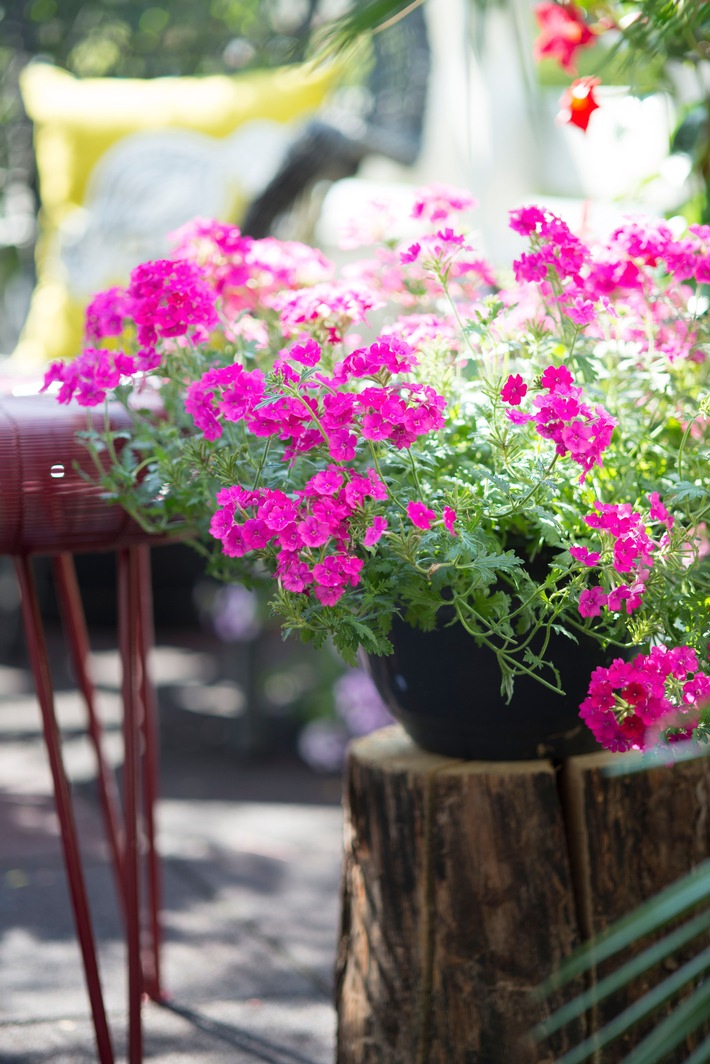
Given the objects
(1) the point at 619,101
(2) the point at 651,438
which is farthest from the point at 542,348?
(1) the point at 619,101

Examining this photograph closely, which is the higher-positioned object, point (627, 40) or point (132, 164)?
point (132, 164)

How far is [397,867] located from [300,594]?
331 millimetres

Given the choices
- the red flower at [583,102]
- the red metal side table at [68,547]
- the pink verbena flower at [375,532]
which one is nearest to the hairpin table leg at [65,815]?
the red metal side table at [68,547]

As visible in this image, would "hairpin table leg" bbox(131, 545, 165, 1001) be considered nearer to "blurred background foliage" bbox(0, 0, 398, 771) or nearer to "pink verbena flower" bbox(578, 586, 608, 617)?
"pink verbena flower" bbox(578, 586, 608, 617)

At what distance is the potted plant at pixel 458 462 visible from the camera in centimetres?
83

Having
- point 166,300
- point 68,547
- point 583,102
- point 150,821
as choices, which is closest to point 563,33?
point 583,102

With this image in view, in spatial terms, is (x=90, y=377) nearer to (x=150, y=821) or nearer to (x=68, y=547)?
(x=68, y=547)

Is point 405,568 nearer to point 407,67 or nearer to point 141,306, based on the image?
point 141,306

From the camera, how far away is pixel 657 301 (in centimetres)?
105

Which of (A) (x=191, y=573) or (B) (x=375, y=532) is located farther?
(A) (x=191, y=573)

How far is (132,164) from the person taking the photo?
2.80 m

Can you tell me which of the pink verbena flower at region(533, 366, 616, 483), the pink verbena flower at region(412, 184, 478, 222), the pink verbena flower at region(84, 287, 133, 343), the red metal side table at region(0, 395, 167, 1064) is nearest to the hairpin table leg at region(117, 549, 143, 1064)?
the red metal side table at region(0, 395, 167, 1064)

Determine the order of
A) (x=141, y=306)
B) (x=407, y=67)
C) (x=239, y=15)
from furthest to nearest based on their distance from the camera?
(x=239, y=15) < (x=407, y=67) < (x=141, y=306)

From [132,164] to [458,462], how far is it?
2.12 metres
